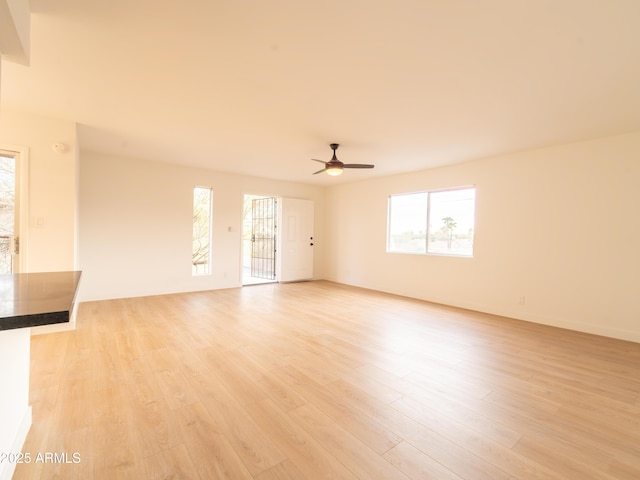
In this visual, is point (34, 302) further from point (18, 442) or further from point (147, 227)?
point (147, 227)

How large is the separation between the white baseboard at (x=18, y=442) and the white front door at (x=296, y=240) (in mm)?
5480

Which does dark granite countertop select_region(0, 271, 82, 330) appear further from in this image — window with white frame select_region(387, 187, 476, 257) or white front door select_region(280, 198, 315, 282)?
white front door select_region(280, 198, 315, 282)

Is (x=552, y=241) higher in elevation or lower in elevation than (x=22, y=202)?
lower

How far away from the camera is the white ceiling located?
1.76 m

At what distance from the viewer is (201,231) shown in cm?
661

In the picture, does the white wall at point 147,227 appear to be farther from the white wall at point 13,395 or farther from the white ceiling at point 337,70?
the white wall at point 13,395

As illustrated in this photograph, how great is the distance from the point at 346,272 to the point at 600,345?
4.74 m

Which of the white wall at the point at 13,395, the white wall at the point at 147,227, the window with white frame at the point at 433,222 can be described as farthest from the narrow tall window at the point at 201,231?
the white wall at the point at 13,395

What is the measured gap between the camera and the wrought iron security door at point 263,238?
752 cm

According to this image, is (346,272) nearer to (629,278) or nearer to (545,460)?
(629,278)

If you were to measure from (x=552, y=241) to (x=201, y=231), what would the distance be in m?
6.55

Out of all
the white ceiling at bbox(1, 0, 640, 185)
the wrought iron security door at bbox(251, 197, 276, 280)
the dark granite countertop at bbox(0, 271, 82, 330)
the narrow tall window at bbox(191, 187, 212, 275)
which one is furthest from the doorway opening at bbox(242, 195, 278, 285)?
the dark granite countertop at bbox(0, 271, 82, 330)

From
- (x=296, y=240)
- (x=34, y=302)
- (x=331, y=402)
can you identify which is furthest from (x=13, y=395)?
(x=296, y=240)

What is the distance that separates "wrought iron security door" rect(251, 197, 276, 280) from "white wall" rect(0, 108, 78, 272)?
4330 millimetres
